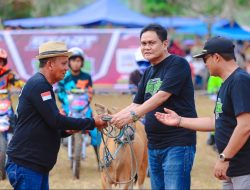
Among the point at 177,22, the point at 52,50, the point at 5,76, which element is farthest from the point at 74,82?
the point at 177,22

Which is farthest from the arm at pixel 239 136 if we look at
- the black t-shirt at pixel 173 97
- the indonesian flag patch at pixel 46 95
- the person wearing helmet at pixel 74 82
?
the person wearing helmet at pixel 74 82

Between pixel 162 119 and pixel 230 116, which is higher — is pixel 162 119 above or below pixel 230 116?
below

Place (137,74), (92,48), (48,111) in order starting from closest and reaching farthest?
(48,111), (137,74), (92,48)

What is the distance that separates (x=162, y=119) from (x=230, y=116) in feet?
2.44

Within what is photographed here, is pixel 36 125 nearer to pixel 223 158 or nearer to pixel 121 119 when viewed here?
pixel 121 119

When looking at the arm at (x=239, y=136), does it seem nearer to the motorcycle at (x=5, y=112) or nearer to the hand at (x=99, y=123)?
the hand at (x=99, y=123)

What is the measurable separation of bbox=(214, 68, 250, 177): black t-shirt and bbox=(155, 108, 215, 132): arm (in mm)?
405

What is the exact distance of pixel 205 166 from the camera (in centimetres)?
1139

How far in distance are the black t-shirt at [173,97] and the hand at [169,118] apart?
0.89ft

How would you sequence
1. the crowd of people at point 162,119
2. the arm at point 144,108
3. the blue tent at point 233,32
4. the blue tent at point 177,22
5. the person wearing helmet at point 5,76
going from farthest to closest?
1. the blue tent at point 177,22
2. the blue tent at point 233,32
3. the person wearing helmet at point 5,76
4. the arm at point 144,108
5. the crowd of people at point 162,119

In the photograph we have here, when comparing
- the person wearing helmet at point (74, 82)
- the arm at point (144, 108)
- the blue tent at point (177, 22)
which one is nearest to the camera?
the arm at point (144, 108)

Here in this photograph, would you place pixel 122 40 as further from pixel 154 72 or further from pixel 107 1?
pixel 154 72

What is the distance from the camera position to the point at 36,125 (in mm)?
5418

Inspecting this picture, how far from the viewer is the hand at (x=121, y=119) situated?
19.4ft
